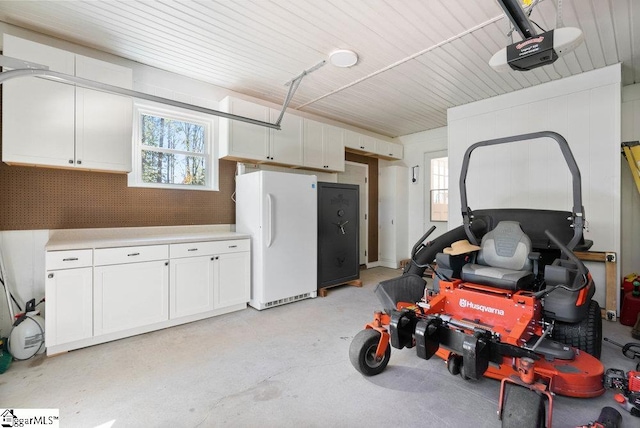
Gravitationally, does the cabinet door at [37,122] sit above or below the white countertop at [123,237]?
above

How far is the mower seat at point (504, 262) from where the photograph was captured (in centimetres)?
217

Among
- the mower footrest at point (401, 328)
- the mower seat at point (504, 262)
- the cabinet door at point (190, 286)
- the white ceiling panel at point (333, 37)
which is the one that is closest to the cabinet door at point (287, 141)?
the white ceiling panel at point (333, 37)

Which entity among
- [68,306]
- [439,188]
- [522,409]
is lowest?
[522,409]

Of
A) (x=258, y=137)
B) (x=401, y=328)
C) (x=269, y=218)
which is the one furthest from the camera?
(x=258, y=137)

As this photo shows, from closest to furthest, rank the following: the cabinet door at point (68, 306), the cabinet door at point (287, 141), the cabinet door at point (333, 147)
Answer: the cabinet door at point (68, 306) → the cabinet door at point (287, 141) → the cabinet door at point (333, 147)

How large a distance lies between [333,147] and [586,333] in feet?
12.6

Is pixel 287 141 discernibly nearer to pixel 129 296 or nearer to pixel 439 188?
pixel 129 296

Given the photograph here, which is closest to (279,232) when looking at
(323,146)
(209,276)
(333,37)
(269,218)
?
(269,218)

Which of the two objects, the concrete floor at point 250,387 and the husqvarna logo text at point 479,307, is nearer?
the concrete floor at point 250,387

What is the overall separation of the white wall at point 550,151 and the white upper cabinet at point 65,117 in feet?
15.1

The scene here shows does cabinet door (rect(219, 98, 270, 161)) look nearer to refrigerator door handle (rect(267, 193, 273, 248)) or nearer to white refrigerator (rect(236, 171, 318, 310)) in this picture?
white refrigerator (rect(236, 171, 318, 310))

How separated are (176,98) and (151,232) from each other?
1686 mm

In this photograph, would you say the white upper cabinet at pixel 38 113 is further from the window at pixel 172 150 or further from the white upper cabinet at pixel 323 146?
the white upper cabinet at pixel 323 146

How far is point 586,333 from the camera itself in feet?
7.06
